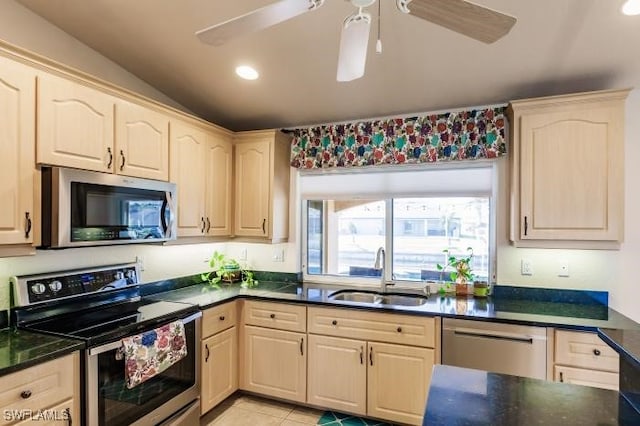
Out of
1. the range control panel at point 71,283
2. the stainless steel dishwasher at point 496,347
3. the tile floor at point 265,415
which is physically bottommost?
the tile floor at point 265,415

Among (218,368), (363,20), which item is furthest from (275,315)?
(363,20)

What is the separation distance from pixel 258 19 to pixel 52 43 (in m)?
1.85

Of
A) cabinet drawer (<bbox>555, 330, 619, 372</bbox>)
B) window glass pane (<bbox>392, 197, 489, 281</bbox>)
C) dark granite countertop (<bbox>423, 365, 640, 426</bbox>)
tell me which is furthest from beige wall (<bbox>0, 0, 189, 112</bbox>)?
cabinet drawer (<bbox>555, 330, 619, 372</bbox>)

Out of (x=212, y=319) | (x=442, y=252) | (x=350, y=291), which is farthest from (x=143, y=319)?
(x=442, y=252)

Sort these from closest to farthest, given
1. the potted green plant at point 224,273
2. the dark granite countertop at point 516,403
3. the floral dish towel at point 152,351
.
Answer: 1. the dark granite countertop at point 516,403
2. the floral dish towel at point 152,351
3. the potted green plant at point 224,273

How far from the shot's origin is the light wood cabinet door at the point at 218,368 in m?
2.59

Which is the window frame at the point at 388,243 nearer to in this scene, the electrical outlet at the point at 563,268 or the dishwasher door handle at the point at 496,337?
the electrical outlet at the point at 563,268

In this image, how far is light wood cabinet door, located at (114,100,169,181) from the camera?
7.59 ft

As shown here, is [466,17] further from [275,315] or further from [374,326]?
[275,315]

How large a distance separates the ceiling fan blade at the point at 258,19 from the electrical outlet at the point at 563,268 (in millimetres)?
2446

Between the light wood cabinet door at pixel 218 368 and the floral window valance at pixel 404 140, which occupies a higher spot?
the floral window valance at pixel 404 140

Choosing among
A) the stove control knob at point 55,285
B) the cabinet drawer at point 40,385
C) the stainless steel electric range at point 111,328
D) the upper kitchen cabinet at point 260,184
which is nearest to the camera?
the cabinet drawer at point 40,385

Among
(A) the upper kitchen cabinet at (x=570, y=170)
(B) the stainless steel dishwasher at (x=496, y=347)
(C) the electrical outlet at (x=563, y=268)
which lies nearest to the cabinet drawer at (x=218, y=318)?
(B) the stainless steel dishwasher at (x=496, y=347)

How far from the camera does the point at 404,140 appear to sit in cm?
305
